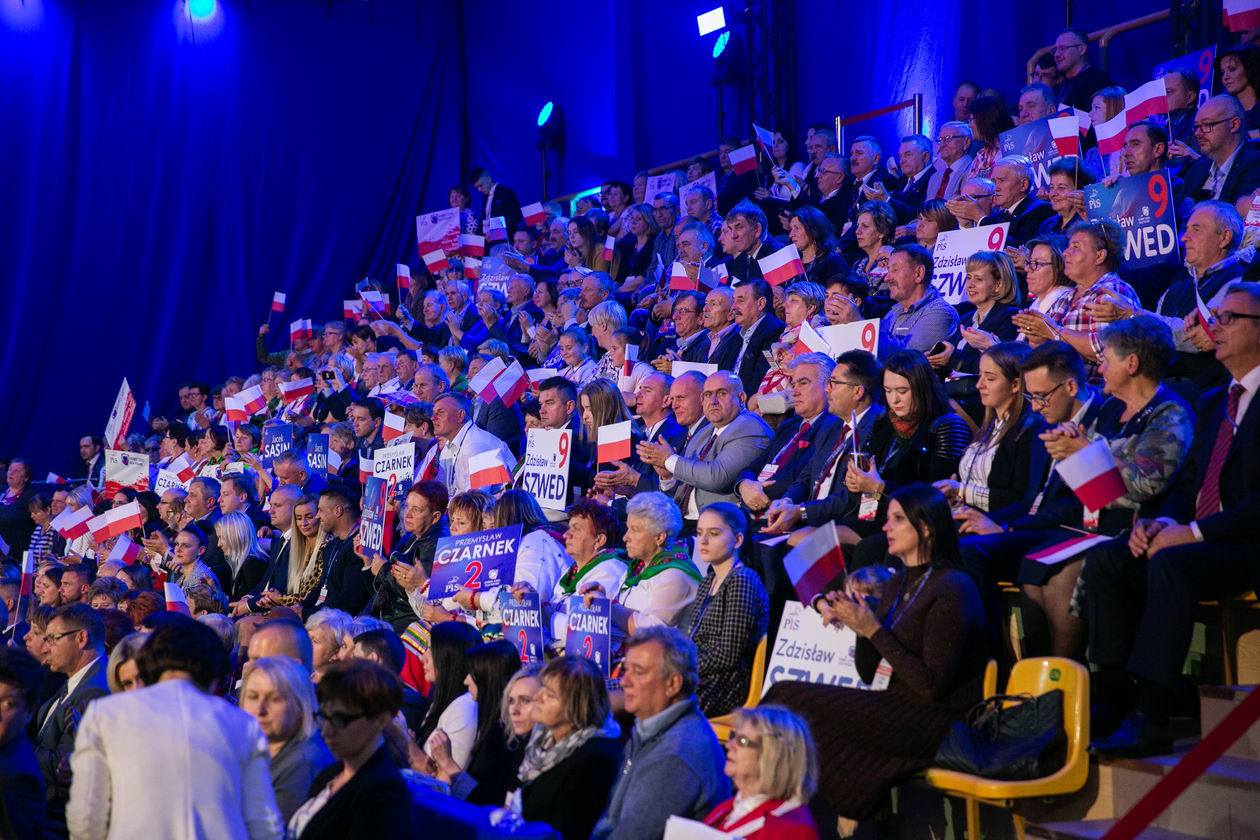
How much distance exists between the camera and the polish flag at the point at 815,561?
4.23m

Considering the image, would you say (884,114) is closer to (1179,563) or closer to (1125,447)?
(1125,447)

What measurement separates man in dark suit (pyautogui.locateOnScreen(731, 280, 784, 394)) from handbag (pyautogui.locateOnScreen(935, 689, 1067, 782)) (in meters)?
3.55

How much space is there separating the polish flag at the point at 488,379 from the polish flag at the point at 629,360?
31.3 inches

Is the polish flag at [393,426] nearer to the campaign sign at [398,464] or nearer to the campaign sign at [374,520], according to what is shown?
the campaign sign at [398,464]

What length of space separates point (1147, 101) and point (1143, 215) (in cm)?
142

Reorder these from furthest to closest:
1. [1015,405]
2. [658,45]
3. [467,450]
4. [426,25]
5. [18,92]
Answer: [426,25] → [18,92] → [658,45] → [467,450] → [1015,405]

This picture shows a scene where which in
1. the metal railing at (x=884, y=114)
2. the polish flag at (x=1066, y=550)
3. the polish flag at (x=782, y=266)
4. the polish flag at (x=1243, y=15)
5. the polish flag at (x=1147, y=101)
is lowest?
the polish flag at (x=1066, y=550)

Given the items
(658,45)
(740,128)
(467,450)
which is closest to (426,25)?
(658,45)

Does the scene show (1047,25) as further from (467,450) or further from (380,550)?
(380,550)

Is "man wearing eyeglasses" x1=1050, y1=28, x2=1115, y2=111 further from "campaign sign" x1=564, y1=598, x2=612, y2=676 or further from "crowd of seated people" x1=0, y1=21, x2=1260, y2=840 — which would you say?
"campaign sign" x1=564, y1=598, x2=612, y2=676

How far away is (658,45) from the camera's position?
48.4ft

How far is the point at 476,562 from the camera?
5.64 metres

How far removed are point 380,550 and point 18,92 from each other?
11.8 metres

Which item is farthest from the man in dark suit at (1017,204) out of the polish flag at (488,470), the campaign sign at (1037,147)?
the polish flag at (488,470)
